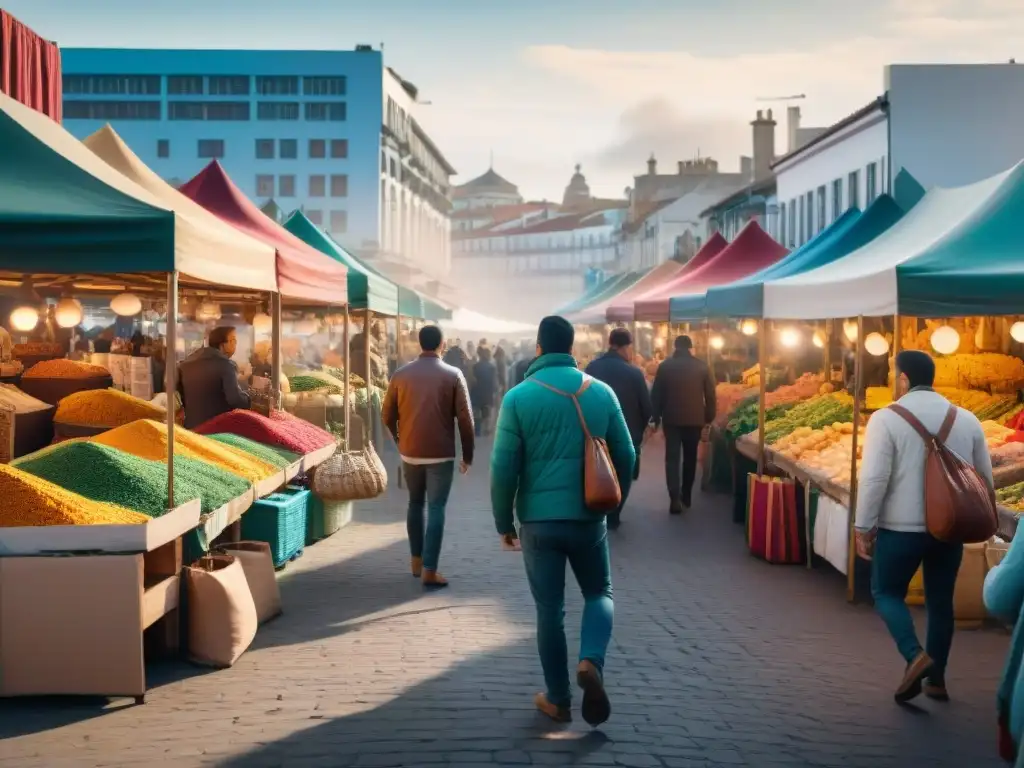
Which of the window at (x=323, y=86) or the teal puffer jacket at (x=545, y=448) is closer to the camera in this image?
the teal puffer jacket at (x=545, y=448)

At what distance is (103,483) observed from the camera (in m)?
7.53

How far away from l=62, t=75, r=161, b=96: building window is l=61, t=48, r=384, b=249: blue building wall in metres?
0.06

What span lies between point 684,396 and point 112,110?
2754 inches

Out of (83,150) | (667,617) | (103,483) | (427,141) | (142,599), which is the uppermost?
(427,141)

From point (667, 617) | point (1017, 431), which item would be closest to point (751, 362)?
point (1017, 431)

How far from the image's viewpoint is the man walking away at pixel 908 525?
23.0 ft

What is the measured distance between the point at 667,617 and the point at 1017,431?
160 inches

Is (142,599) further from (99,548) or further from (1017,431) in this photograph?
(1017,431)

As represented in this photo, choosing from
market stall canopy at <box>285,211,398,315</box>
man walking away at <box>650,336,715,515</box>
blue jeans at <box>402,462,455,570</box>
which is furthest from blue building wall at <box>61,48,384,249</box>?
blue jeans at <box>402,462,455,570</box>

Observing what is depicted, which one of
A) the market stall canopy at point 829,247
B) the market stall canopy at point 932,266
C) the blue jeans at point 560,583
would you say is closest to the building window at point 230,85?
the market stall canopy at point 829,247

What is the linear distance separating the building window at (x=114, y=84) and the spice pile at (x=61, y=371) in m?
69.2

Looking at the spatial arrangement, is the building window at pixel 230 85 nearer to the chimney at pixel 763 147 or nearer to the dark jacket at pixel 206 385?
the chimney at pixel 763 147

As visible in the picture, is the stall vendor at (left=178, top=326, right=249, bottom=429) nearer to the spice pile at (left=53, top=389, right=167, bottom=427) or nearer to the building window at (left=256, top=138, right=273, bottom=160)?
the spice pile at (left=53, top=389, right=167, bottom=427)

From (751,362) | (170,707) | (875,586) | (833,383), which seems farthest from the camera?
(751,362)
